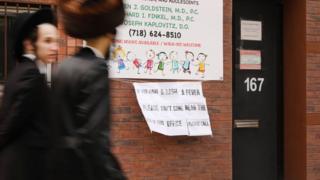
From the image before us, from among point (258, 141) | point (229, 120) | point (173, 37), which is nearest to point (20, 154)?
point (173, 37)

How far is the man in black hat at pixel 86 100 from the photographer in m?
2.85

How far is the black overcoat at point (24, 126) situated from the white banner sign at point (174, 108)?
3311mm

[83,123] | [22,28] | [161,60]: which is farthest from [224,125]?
[83,123]

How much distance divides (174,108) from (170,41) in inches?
32.2

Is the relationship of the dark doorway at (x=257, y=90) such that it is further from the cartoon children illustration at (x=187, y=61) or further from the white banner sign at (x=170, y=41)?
the cartoon children illustration at (x=187, y=61)

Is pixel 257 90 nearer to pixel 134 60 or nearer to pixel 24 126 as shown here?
pixel 134 60

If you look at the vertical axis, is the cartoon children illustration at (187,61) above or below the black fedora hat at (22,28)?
below

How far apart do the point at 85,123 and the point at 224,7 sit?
5.42 metres

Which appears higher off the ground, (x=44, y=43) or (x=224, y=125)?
(x=44, y=43)

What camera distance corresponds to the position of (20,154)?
396 centimetres

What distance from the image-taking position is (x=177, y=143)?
7664 millimetres

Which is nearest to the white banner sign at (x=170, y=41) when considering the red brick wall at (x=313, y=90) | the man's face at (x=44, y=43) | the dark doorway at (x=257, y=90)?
the dark doorway at (x=257, y=90)

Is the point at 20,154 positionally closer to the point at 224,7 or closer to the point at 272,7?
the point at 224,7

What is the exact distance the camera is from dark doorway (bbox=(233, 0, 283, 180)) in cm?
848
